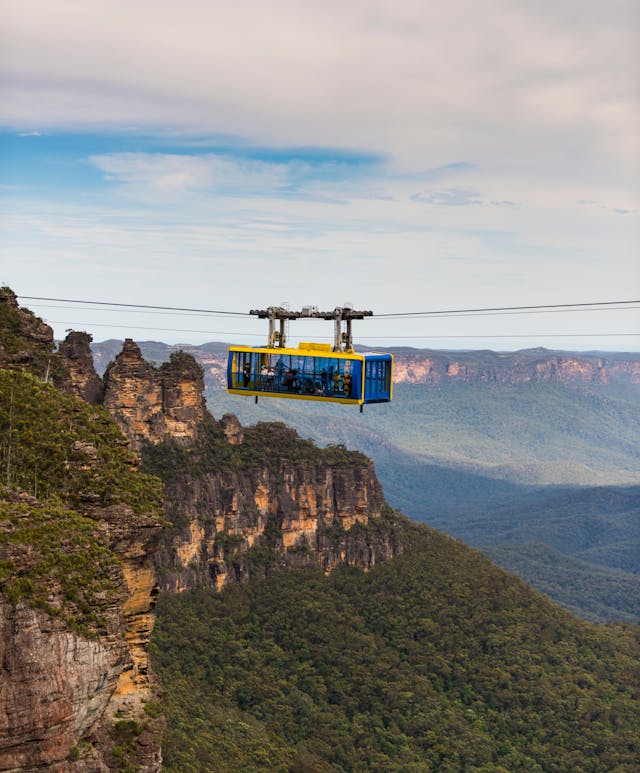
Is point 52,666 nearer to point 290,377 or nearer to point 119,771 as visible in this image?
point 119,771

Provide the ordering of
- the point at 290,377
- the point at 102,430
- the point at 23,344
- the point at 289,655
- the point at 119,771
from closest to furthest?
1. the point at 119,771
2. the point at 102,430
3. the point at 290,377
4. the point at 23,344
5. the point at 289,655

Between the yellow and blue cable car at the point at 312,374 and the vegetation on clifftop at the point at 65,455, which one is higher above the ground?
the yellow and blue cable car at the point at 312,374

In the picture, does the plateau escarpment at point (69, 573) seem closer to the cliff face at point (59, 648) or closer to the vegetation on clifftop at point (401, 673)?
the cliff face at point (59, 648)

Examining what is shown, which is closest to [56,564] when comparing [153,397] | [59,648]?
[59,648]

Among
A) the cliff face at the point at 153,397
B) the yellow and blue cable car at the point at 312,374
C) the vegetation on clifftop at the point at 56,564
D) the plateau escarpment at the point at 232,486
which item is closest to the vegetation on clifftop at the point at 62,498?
the vegetation on clifftop at the point at 56,564

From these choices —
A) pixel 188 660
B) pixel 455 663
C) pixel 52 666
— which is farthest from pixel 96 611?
pixel 455 663

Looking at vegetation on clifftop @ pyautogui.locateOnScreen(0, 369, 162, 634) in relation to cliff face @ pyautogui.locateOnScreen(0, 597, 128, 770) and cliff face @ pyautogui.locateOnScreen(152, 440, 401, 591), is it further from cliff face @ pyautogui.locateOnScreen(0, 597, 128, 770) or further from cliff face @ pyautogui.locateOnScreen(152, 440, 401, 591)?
cliff face @ pyautogui.locateOnScreen(152, 440, 401, 591)

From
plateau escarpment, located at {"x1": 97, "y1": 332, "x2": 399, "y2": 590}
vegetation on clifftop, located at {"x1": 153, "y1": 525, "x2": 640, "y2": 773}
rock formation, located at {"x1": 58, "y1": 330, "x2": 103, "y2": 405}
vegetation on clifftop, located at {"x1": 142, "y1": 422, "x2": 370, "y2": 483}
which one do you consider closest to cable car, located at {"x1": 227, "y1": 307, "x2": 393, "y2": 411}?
vegetation on clifftop, located at {"x1": 153, "y1": 525, "x2": 640, "y2": 773}
